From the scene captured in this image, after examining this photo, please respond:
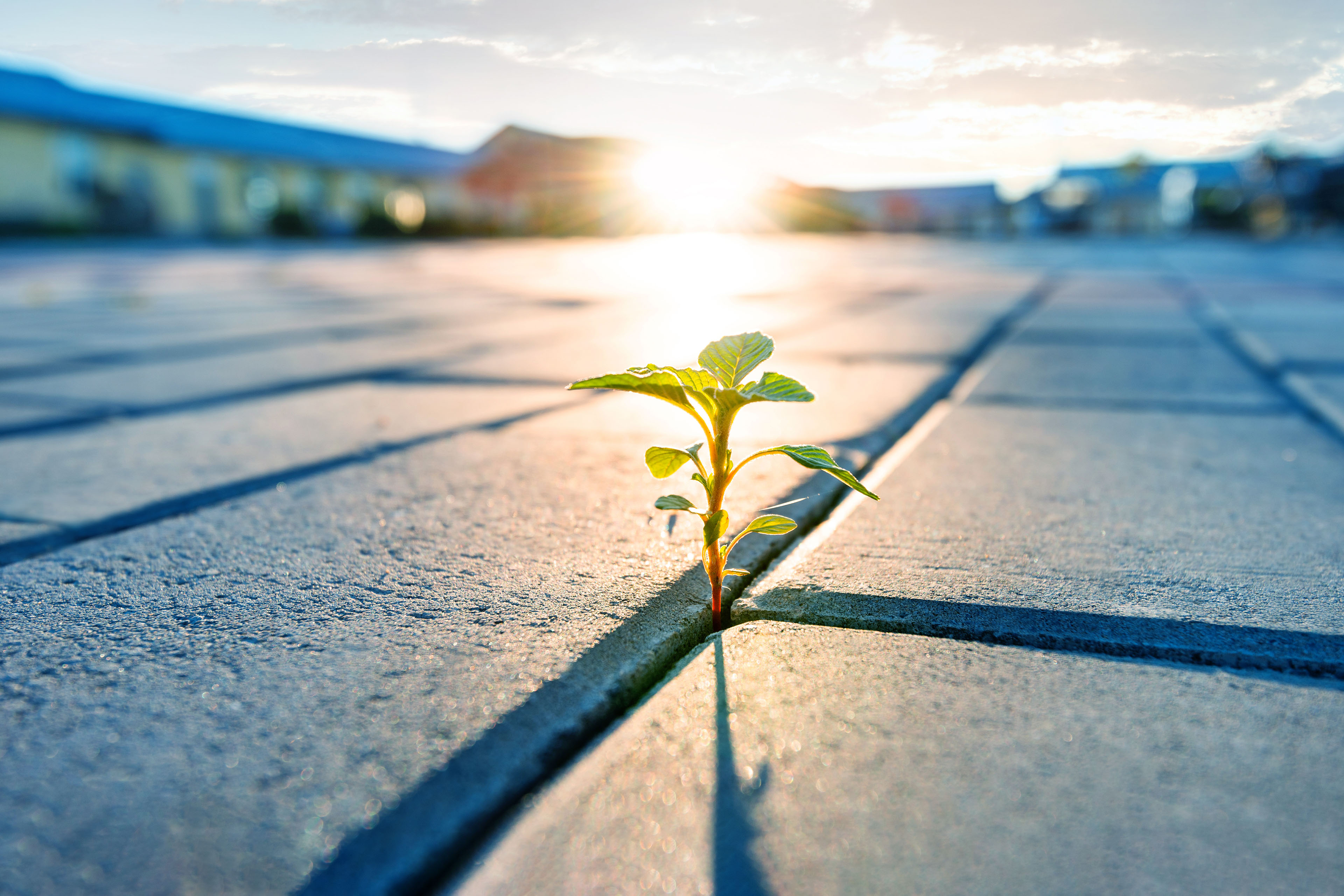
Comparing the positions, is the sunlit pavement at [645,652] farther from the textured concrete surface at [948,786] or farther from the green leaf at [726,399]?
the green leaf at [726,399]

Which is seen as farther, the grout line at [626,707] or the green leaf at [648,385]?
the green leaf at [648,385]

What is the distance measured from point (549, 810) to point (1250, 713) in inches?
24.8

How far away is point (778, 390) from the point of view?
Result: 3.03 ft

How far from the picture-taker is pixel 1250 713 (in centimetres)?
82

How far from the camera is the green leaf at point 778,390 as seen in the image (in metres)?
0.90

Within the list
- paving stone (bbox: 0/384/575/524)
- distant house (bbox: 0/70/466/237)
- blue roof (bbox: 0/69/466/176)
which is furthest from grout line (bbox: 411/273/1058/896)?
blue roof (bbox: 0/69/466/176)

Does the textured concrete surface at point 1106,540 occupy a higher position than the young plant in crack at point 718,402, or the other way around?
the young plant in crack at point 718,402

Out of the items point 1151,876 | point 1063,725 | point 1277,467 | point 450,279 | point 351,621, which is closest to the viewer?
point 1151,876

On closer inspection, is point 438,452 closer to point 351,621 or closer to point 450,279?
point 351,621

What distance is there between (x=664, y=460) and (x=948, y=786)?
0.43 meters

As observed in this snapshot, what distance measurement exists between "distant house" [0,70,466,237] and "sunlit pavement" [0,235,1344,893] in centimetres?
2458

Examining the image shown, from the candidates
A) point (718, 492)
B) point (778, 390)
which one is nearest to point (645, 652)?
point (718, 492)

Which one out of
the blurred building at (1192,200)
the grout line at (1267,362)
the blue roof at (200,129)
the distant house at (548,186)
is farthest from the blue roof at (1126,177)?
the grout line at (1267,362)

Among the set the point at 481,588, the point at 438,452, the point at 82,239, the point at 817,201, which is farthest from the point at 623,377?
the point at 817,201
